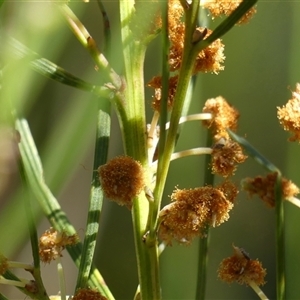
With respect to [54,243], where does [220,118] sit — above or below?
above

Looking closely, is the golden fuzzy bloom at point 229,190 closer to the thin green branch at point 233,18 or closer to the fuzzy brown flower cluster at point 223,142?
the fuzzy brown flower cluster at point 223,142

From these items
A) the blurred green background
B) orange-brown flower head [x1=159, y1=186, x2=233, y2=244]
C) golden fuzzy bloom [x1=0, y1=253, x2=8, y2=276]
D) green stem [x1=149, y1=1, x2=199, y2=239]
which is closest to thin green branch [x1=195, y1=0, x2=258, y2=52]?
green stem [x1=149, y1=1, x2=199, y2=239]

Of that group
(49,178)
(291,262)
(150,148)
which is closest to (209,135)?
(150,148)

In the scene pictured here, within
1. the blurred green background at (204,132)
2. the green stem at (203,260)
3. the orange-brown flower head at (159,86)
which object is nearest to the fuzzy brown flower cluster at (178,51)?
the orange-brown flower head at (159,86)

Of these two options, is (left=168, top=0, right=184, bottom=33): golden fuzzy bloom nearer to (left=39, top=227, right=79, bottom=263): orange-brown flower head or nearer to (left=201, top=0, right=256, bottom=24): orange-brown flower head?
(left=201, top=0, right=256, bottom=24): orange-brown flower head

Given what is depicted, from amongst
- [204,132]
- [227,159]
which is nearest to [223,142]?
[227,159]

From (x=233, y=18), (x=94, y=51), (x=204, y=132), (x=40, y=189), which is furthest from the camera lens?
(x=204, y=132)

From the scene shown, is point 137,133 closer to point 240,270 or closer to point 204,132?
point 240,270
